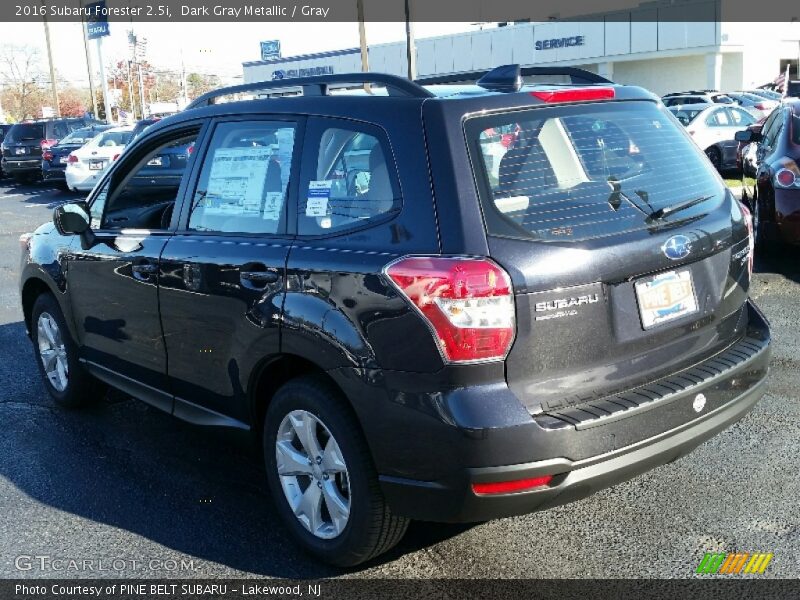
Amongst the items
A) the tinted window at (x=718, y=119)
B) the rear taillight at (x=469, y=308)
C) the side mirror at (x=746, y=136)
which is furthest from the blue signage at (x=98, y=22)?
the rear taillight at (x=469, y=308)

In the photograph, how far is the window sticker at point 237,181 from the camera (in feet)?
12.4

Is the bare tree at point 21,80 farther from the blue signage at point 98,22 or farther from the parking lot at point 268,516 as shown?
the parking lot at point 268,516

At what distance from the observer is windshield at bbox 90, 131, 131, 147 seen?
2012 cm

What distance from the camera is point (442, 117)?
10.3 feet

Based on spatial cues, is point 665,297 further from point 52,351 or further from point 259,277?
point 52,351

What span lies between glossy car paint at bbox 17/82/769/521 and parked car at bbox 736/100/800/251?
445 cm

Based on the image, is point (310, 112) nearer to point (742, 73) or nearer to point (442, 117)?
point (442, 117)

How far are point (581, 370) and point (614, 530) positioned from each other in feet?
3.28

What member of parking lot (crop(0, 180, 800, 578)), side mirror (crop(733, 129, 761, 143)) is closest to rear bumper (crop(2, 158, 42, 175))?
side mirror (crop(733, 129, 761, 143))

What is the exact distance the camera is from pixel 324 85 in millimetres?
3715

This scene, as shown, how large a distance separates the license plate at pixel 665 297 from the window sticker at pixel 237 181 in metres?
1.63

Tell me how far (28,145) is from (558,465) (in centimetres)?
2470

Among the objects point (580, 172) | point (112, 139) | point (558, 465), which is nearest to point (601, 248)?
point (580, 172)

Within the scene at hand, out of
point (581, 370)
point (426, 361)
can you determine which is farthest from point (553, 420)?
point (426, 361)
